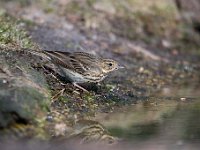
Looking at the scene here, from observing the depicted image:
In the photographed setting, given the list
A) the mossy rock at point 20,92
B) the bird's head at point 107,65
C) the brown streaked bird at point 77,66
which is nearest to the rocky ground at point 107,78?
the mossy rock at point 20,92

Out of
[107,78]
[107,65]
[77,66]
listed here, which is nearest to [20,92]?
[77,66]

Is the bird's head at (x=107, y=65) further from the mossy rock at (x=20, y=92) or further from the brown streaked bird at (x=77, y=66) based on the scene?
the mossy rock at (x=20, y=92)

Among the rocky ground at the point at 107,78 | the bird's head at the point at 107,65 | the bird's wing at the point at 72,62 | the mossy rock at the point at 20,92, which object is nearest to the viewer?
the mossy rock at the point at 20,92

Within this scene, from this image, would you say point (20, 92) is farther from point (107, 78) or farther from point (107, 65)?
point (107, 78)

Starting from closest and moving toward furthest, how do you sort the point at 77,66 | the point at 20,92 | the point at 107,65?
the point at 20,92, the point at 77,66, the point at 107,65

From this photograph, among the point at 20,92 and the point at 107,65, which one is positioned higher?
the point at 107,65

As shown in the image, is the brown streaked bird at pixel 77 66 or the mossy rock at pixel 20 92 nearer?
the mossy rock at pixel 20 92

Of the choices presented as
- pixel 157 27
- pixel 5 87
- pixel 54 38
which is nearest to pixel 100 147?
pixel 5 87

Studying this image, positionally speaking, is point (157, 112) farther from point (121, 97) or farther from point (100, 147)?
point (100, 147)
